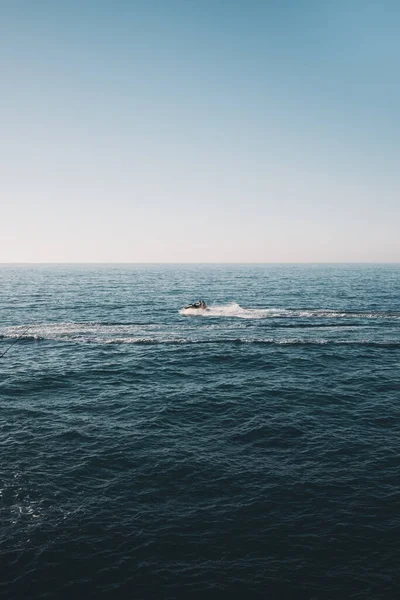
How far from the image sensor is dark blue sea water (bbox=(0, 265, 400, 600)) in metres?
16.0

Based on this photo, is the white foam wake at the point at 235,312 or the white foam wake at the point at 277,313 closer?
the white foam wake at the point at 277,313

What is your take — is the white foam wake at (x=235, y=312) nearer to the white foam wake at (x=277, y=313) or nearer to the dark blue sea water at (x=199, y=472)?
the white foam wake at (x=277, y=313)

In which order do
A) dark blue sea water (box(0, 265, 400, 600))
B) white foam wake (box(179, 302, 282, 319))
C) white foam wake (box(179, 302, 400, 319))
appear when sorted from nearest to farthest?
1. dark blue sea water (box(0, 265, 400, 600))
2. white foam wake (box(179, 302, 400, 319))
3. white foam wake (box(179, 302, 282, 319))

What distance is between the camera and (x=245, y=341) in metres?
54.2

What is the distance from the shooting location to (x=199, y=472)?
22.9 metres

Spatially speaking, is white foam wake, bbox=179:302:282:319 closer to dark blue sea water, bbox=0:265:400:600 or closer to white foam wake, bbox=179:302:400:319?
white foam wake, bbox=179:302:400:319

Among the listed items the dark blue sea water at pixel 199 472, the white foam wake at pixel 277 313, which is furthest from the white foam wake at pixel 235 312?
the dark blue sea water at pixel 199 472

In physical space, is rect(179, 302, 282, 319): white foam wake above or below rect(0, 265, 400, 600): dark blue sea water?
above

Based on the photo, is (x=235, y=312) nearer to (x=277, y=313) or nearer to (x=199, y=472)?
(x=277, y=313)

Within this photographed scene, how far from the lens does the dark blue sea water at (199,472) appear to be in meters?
16.0

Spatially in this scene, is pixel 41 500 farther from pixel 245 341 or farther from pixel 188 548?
pixel 245 341

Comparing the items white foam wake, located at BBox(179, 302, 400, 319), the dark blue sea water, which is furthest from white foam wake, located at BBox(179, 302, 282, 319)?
the dark blue sea water

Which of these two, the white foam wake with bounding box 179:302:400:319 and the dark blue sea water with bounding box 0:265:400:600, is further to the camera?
the white foam wake with bounding box 179:302:400:319

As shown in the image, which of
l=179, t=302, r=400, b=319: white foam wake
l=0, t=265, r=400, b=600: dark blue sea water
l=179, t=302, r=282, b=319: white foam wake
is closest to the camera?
l=0, t=265, r=400, b=600: dark blue sea water
